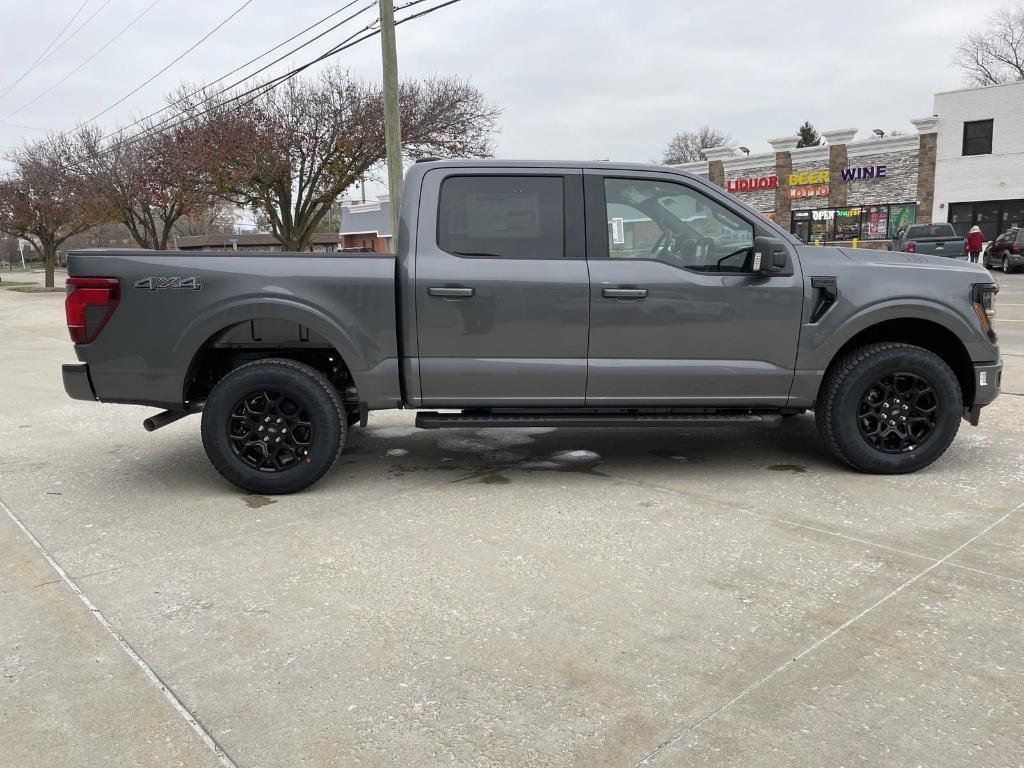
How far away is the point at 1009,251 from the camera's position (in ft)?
86.3

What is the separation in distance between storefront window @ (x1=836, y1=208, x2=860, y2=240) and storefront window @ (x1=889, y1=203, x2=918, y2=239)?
131 centimetres

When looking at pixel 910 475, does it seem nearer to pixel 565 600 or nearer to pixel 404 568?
pixel 565 600

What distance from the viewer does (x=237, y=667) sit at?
9.58 ft

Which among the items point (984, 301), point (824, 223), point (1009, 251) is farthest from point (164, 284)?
point (824, 223)

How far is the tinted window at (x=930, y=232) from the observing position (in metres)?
25.2

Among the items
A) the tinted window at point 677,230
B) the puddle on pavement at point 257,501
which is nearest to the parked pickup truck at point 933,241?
the tinted window at point 677,230

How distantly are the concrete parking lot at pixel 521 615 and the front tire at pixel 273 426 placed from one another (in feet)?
0.69

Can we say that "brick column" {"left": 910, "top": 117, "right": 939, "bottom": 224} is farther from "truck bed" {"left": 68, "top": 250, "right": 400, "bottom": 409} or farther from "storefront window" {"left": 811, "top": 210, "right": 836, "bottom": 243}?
"truck bed" {"left": 68, "top": 250, "right": 400, "bottom": 409}

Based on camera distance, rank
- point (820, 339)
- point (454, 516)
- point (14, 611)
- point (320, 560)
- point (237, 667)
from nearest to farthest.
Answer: point (237, 667) → point (14, 611) → point (320, 560) → point (454, 516) → point (820, 339)

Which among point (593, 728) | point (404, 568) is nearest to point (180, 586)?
point (404, 568)

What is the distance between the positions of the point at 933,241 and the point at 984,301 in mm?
21425

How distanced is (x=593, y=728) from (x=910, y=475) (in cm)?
351

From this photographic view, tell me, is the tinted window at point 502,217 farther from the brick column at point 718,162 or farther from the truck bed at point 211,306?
the brick column at point 718,162

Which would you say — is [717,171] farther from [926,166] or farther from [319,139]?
[319,139]
